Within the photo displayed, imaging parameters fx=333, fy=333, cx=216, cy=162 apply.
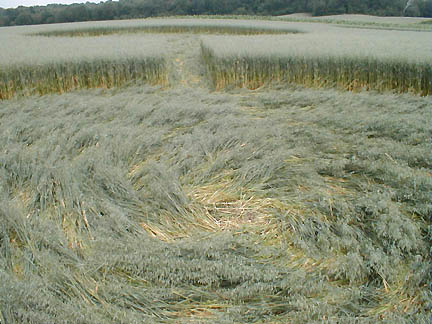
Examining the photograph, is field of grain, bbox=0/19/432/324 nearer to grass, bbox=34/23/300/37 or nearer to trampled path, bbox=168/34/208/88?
trampled path, bbox=168/34/208/88

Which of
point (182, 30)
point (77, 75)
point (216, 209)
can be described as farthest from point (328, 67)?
point (182, 30)

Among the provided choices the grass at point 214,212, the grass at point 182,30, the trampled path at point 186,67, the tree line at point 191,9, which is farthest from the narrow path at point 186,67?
the tree line at point 191,9

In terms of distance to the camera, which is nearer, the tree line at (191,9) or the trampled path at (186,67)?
the trampled path at (186,67)

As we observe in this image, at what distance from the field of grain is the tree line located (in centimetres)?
1976

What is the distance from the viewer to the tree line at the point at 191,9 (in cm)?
1998

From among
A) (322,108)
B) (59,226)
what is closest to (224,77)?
(322,108)

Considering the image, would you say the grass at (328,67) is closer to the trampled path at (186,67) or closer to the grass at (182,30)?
the trampled path at (186,67)

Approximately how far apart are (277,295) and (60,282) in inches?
35.8

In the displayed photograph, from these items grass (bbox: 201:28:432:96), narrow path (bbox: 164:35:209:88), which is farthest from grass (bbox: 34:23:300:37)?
Answer: grass (bbox: 201:28:432:96)

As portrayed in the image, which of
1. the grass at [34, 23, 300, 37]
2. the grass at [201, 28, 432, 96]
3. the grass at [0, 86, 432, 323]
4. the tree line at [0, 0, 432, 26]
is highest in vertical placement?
the tree line at [0, 0, 432, 26]

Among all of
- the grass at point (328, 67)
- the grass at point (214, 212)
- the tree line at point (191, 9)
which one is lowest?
the grass at point (214, 212)

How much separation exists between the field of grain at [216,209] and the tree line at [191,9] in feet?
64.8

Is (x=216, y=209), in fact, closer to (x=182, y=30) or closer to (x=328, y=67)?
(x=328, y=67)

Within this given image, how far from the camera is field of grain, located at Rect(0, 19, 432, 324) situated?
53.5 inches
